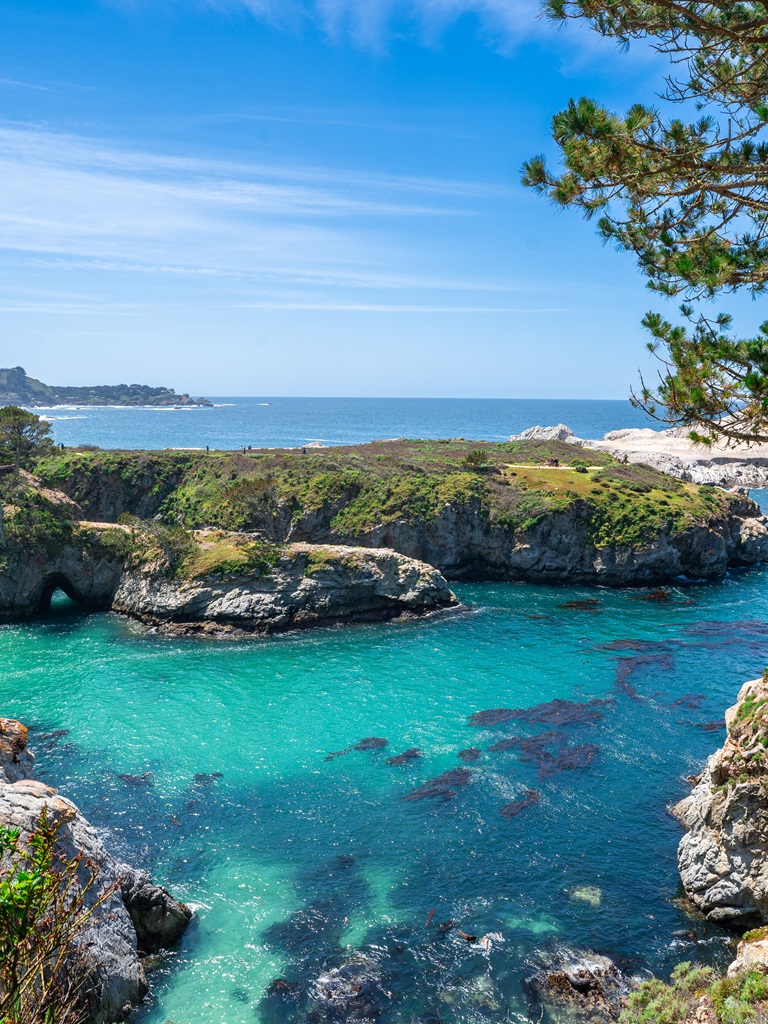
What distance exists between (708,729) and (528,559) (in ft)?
118

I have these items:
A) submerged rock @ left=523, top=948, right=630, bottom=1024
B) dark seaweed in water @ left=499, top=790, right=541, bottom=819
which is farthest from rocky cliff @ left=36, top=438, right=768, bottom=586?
submerged rock @ left=523, top=948, right=630, bottom=1024

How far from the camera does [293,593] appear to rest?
56281mm

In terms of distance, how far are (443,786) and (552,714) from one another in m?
10.7

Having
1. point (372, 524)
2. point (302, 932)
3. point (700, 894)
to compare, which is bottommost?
point (302, 932)

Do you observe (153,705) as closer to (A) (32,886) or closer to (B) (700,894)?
(B) (700,894)

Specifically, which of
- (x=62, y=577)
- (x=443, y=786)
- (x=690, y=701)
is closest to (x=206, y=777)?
(x=443, y=786)

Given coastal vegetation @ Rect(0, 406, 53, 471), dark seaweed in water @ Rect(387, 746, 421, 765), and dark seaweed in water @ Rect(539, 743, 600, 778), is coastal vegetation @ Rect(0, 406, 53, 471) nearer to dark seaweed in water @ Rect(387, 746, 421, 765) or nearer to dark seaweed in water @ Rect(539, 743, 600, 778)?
dark seaweed in water @ Rect(387, 746, 421, 765)

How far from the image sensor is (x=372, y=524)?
72.9m

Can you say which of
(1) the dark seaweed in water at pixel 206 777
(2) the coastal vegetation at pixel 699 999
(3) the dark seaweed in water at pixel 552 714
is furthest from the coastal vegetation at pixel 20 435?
(2) the coastal vegetation at pixel 699 999

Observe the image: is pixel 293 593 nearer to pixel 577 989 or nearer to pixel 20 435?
pixel 20 435

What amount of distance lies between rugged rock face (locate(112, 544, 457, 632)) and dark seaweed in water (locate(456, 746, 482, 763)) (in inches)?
932

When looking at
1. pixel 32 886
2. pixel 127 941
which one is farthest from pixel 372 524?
pixel 32 886

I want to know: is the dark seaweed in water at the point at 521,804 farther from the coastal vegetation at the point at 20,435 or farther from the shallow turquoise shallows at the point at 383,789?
the coastal vegetation at the point at 20,435

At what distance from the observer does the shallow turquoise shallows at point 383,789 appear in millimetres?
21594
